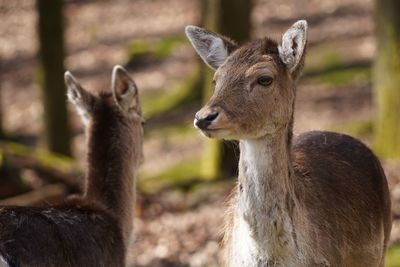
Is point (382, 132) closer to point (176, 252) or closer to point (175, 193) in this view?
point (175, 193)

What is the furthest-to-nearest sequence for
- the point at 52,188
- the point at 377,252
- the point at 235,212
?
1. the point at 52,188
2. the point at 377,252
3. the point at 235,212

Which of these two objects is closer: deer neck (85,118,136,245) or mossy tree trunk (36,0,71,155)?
deer neck (85,118,136,245)

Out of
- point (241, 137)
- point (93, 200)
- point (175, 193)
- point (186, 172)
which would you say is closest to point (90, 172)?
point (93, 200)

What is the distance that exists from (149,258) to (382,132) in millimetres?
4609

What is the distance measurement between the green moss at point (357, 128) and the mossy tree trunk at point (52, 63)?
4.88 m

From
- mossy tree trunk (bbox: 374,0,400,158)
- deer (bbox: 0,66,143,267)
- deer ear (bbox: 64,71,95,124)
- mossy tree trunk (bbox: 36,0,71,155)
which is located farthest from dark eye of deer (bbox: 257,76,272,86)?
mossy tree trunk (bbox: 36,0,71,155)

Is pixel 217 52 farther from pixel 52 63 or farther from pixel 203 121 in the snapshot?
pixel 52 63

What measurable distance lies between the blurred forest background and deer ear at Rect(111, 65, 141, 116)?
35.6 inches

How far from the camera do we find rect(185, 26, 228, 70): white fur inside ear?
6.39 meters

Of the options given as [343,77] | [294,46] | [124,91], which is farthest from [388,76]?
[294,46]

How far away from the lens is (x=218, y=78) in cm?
606

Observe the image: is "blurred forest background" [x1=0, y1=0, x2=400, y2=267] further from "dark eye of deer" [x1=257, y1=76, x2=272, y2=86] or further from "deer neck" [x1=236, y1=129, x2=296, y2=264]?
"dark eye of deer" [x1=257, y1=76, x2=272, y2=86]

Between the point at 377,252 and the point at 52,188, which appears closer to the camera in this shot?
the point at 377,252

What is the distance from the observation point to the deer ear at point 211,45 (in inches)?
251
